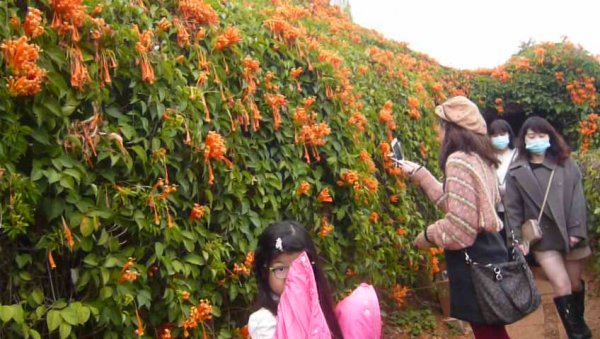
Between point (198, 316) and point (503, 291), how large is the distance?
1518 mm

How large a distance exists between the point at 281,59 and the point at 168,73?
1068mm

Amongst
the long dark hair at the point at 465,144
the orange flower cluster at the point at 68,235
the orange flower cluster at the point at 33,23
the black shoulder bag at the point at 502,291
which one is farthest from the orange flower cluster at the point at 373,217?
the orange flower cluster at the point at 33,23

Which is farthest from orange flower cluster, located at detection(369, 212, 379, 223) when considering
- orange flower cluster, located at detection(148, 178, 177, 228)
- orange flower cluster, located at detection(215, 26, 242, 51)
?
orange flower cluster, located at detection(148, 178, 177, 228)

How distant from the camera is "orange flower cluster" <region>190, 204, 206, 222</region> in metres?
2.71

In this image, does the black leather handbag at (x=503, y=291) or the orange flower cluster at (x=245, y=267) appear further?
the black leather handbag at (x=503, y=291)

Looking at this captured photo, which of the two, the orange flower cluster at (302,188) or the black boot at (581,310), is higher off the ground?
the orange flower cluster at (302,188)

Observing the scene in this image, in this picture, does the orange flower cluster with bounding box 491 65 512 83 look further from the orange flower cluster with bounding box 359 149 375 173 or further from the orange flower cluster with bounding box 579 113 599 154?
the orange flower cluster with bounding box 359 149 375 173

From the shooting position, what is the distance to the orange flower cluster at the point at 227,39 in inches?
121

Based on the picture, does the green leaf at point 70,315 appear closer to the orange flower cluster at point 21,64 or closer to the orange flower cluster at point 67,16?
the orange flower cluster at point 21,64

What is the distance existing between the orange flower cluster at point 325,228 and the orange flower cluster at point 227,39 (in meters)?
1.11

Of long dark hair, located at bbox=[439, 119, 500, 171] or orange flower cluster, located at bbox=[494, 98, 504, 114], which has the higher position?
long dark hair, located at bbox=[439, 119, 500, 171]

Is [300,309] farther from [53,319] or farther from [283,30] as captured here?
[283,30]

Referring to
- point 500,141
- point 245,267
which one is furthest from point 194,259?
point 500,141

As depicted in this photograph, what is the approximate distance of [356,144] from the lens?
13.2ft
